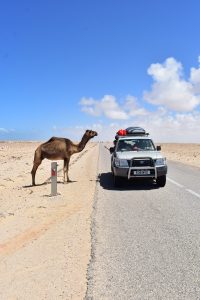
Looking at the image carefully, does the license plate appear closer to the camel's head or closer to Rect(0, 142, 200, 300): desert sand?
Rect(0, 142, 200, 300): desert sand

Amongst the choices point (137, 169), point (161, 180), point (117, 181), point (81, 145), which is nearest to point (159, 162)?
point (161, 180)

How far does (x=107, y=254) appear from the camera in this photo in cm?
734

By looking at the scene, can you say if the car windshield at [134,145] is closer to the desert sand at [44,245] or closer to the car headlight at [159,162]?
the car headlight at [159,162]

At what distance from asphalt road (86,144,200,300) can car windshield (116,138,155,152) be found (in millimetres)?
4370

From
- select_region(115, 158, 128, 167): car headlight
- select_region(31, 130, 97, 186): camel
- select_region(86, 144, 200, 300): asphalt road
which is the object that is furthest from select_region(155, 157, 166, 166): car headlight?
select_region(31, 130, 97, 186): camel

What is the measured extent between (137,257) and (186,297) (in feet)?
5.86

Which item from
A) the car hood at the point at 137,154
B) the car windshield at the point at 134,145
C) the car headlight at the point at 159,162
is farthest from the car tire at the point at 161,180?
the car windshield at the point at 134,145

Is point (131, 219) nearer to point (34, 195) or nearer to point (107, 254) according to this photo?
point (107, 254)

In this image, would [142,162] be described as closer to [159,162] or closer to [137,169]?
[137,169]

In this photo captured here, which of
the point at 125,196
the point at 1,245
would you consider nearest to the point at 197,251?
the point at 1,245

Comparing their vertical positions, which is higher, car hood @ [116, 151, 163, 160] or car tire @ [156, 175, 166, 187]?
car hood @ [116, 151, 163, 160]

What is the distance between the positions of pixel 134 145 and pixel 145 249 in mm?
10718

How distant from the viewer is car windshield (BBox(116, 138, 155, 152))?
709 inches

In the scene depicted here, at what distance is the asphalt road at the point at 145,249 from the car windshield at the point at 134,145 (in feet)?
14.3
